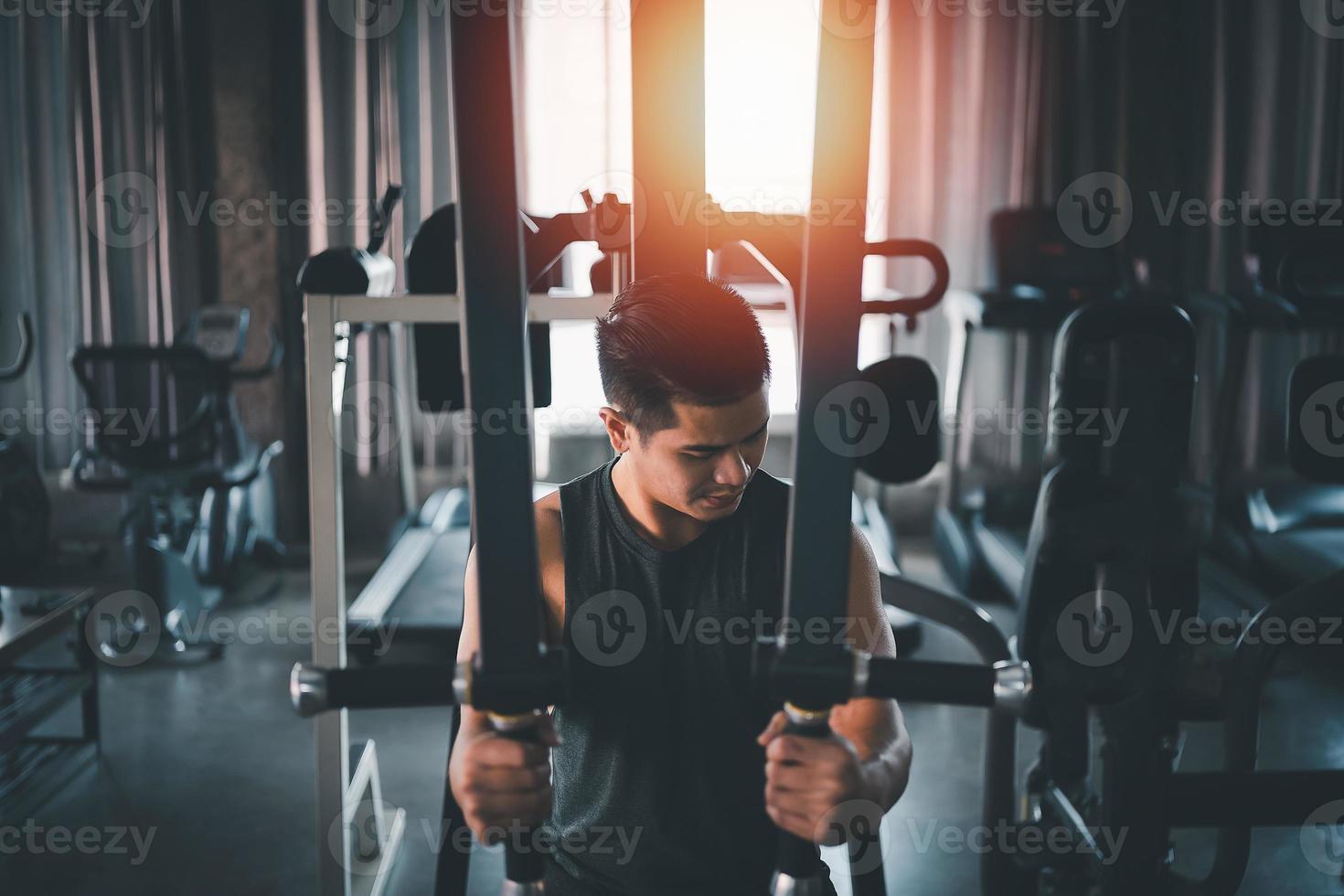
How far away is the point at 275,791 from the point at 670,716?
1.77 meters

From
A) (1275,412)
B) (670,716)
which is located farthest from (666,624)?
(1275,412)

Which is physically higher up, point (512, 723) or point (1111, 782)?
point (512, 723)

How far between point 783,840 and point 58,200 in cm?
463

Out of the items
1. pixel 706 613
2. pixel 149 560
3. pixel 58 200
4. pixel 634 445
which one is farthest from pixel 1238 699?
pixel 58 200

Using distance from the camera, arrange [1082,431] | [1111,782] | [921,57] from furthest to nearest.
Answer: [921,57], [1082,431], [1111,782]

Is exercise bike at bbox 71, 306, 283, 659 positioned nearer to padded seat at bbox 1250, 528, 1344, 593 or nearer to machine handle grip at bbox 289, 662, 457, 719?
machine handle grip at bbox 289, 662, 457, 719

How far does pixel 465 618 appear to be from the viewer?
1.16 m

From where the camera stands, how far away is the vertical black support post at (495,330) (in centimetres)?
58

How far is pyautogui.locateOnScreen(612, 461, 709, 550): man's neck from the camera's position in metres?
1.23

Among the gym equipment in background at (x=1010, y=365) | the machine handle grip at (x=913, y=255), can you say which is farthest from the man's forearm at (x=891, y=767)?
the gym equipment in background at (x=1010, y=365)

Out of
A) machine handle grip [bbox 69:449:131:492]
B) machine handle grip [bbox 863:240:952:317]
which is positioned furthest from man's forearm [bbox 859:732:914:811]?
machine handle grip [bbox 69:449:131:492]

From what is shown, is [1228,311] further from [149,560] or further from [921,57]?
[149,560]

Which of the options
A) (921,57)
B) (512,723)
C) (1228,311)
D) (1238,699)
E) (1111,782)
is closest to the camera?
(512,723)

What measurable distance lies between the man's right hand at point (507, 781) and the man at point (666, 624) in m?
0.41
